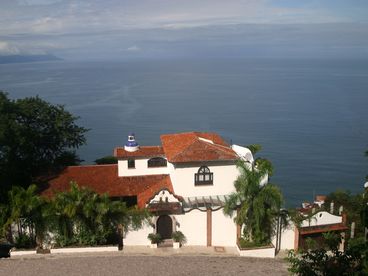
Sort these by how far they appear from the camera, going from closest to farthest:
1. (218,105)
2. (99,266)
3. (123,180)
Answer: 1. (99,266)
2. (123,180)
3. (218,105)

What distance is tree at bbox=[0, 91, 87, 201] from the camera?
30.0m

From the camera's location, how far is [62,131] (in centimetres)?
3572

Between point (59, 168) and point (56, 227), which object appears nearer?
point (56, 227)

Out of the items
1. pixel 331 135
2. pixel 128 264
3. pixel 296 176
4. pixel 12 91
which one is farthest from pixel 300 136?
pixel 12 91

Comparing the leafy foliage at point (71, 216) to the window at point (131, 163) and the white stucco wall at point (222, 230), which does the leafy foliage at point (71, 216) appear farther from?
the window at point (131, 163)

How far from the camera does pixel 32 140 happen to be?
108ft

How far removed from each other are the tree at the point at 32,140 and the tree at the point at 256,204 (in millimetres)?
13932

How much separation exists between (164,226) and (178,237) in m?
1.06

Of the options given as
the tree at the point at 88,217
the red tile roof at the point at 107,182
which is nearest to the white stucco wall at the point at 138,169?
the red tile roof at the point at 107,182

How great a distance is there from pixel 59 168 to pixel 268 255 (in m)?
16.0

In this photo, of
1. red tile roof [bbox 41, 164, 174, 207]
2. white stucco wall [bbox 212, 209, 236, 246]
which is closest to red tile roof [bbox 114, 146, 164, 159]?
red tile roof [bbox 41, 164, 174, 207]

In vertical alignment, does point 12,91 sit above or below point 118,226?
above

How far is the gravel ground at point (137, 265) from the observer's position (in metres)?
19.8

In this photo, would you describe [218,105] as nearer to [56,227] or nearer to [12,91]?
[12,91]
